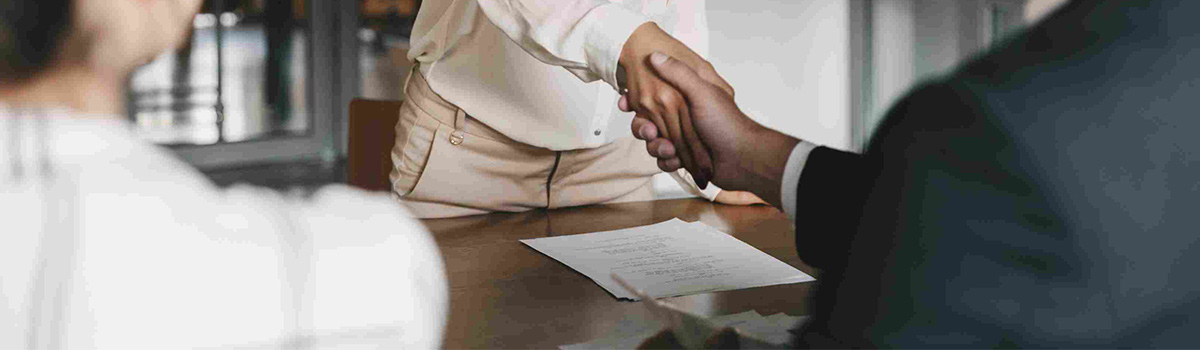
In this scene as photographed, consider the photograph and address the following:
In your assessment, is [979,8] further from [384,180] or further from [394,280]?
[394,280]

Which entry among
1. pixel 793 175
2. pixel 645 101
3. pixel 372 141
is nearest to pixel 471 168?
pixel 645 101

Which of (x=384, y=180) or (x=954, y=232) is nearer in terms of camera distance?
→ (x=954, y=232)

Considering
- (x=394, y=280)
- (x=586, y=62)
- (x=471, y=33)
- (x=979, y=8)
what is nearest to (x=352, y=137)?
(x=471, y=33)

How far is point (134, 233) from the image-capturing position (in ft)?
1.07

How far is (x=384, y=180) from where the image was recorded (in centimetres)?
217

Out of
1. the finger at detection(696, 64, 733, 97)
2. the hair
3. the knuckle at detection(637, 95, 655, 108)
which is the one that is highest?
the finger at detection(696, 64, 733, 97)

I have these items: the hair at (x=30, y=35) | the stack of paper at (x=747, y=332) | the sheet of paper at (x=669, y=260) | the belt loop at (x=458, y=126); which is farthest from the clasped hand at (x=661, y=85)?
the hair at (x=30, y=35)

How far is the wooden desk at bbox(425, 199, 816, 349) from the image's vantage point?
730 millimetres

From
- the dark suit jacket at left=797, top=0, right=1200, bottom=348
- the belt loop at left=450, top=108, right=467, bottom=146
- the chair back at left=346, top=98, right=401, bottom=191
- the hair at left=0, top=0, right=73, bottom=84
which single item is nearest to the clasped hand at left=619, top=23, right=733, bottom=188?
the belt loop at left=450, top=108, right=467, bottom=146

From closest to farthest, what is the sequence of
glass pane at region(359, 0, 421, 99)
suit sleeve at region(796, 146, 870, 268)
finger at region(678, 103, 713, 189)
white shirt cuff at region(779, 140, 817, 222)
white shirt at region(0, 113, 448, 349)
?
white shirt at region(0, 113, 448, 349), suit sleeve at region(796, 146, 870, 268), white shirt cuff at region(779, 140, 817, 222), finger at region(678, 103, 713, 189), glass pane at region(359, 0, 421, 99)

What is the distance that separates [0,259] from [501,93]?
124 centimetres

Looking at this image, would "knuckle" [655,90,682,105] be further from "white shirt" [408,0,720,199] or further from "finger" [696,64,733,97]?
"white shirt" [408,0,720,199]

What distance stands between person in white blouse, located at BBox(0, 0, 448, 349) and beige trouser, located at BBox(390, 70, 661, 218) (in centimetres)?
109

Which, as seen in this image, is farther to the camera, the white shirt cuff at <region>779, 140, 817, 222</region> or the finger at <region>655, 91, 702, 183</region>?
the finger at <region>655, 91, 702, 183</region>
